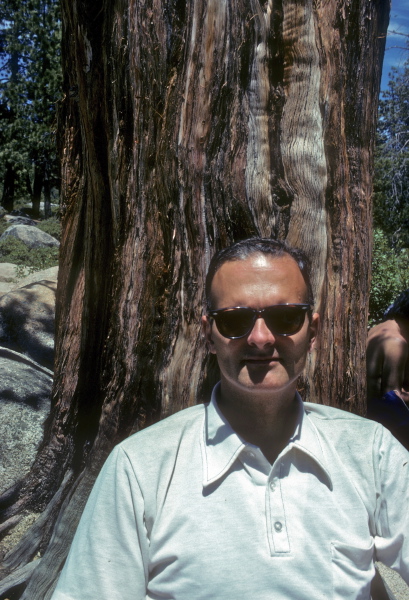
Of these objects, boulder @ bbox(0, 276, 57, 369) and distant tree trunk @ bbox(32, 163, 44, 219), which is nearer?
boulder @ bbox(0, 276, 57, 369)

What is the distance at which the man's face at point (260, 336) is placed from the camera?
1.92 metres

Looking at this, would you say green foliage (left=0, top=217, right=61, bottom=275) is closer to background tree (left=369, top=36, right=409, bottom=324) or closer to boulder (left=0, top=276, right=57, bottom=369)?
boulder (left=0, top=276, right=57, bottom=369)

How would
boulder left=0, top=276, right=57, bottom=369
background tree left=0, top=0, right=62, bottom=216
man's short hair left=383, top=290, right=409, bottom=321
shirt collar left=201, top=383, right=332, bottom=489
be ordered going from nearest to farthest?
shirt collar left=201, top=383, right=332, bottom=489
man's short hair left=383, top=290, right=409, bottom=321
boulder left=0, top=276, right=57, bottom=369
background tree left=0, top=0, right=62, bottom=216

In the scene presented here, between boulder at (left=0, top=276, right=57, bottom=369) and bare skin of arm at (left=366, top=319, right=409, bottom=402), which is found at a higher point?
bare skin of arm at (left=366, top=319, right=409, bottom=402)

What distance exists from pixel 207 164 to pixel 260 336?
94cm

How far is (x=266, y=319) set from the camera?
76.5 inches

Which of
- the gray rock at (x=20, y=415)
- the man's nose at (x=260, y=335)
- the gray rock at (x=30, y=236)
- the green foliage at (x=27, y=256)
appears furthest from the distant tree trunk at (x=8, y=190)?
the man's nose at (x=260, y=335)

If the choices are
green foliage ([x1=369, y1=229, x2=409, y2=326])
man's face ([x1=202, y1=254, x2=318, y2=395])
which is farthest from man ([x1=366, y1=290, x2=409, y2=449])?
green foliage ([x1=369, y1=229, x2=409, y2=326])

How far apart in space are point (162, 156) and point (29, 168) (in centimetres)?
2946

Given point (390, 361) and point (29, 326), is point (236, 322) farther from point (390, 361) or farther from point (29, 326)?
point (29, 326)

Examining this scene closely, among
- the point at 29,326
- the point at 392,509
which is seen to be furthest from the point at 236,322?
the point at 29,326

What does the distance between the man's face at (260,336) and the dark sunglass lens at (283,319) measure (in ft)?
0.06

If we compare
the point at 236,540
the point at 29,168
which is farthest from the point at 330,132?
the point at 29,168

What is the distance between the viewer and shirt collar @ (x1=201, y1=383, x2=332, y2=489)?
73.2 inches
